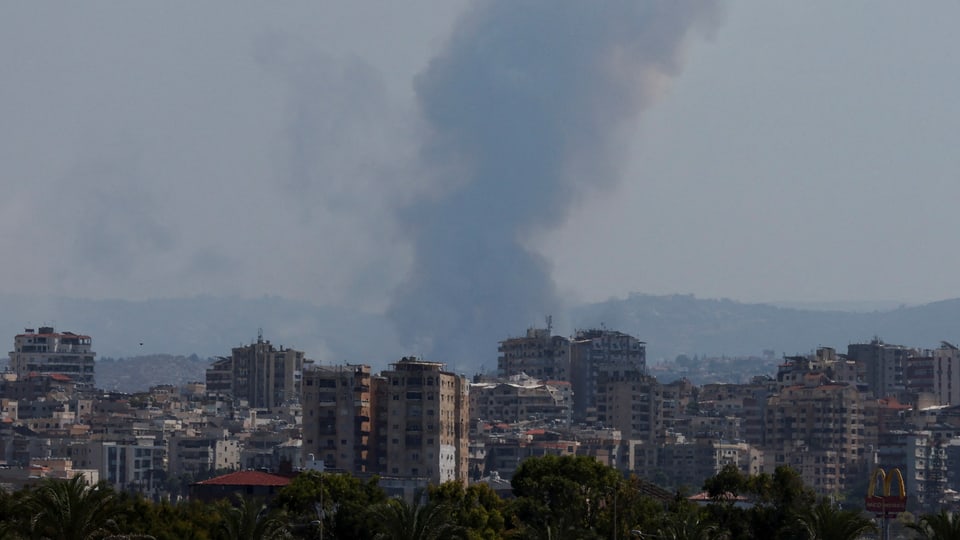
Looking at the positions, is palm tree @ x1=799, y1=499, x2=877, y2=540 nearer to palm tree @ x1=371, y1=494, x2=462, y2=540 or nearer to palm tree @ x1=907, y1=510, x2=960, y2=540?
palm tree @ x1=907, y1=510, x2=960, y2=540

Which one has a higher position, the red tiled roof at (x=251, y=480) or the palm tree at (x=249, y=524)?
the red tiled roof at (x=251, y=480)

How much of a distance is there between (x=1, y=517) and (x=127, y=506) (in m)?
5.41

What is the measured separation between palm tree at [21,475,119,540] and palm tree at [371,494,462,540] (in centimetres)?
936

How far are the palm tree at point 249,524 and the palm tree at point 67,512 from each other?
5.06 meters

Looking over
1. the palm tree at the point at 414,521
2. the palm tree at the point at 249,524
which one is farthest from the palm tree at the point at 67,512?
the palm tree at the point at 414,521

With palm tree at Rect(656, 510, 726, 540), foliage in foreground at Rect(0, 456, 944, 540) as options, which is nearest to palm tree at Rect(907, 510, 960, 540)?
A: foliage in foreground at Rect(0, 456, 944, 540)

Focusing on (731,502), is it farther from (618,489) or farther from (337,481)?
(337,481)

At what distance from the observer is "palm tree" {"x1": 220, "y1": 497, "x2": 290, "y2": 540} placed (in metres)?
82.2

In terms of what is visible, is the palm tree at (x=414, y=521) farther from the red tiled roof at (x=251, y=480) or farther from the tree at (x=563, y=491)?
the red tiled roof at (x=251, y=480)

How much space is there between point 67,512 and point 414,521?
461 inches

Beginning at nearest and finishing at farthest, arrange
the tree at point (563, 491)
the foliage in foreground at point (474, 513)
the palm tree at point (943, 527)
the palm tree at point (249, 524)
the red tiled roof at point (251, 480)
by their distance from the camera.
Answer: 1. the foliage in foreground at point (474, 513)
2. the palm tree at point (943, 527)
3. the palm tree at point (249, 524)
4. the tree at point (563, 491)
5. the red tiled roof at point (251, 480)

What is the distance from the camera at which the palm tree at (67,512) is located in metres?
77.0

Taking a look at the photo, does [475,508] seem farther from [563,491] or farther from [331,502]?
[563,491]

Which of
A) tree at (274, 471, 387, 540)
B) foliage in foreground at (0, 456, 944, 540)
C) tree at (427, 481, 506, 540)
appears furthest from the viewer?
tree at (427, 481, 506, 540)
